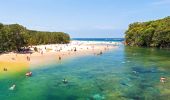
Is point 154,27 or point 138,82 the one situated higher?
point 154,27

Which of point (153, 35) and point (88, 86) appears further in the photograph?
point (153, 35)

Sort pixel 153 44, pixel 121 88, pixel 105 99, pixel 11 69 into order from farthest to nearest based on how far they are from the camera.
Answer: pixel 153 44
pixel 11 69
pixel 121 88
pixel 105 99

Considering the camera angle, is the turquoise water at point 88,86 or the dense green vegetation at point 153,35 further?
the dense green vegetation at point 153,35

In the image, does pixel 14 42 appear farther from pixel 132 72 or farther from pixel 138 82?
pixel 138 82

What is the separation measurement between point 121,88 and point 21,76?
26855 mm

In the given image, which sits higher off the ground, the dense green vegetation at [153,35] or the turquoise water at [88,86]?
the dense green vegetation at [153,35]

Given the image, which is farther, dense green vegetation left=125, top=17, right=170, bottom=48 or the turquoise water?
dense green vegetation left=125, top=17, right=170, bottom=48

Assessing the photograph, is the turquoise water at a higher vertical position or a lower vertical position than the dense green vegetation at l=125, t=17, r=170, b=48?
lower

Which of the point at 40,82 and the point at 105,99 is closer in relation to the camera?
the point at 105,99

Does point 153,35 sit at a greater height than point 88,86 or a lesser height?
greater

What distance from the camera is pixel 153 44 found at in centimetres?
16975

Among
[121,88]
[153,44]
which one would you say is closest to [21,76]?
[121,88]

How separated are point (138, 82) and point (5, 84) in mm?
27879

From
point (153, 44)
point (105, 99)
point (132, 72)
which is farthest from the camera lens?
point (153, 44)
